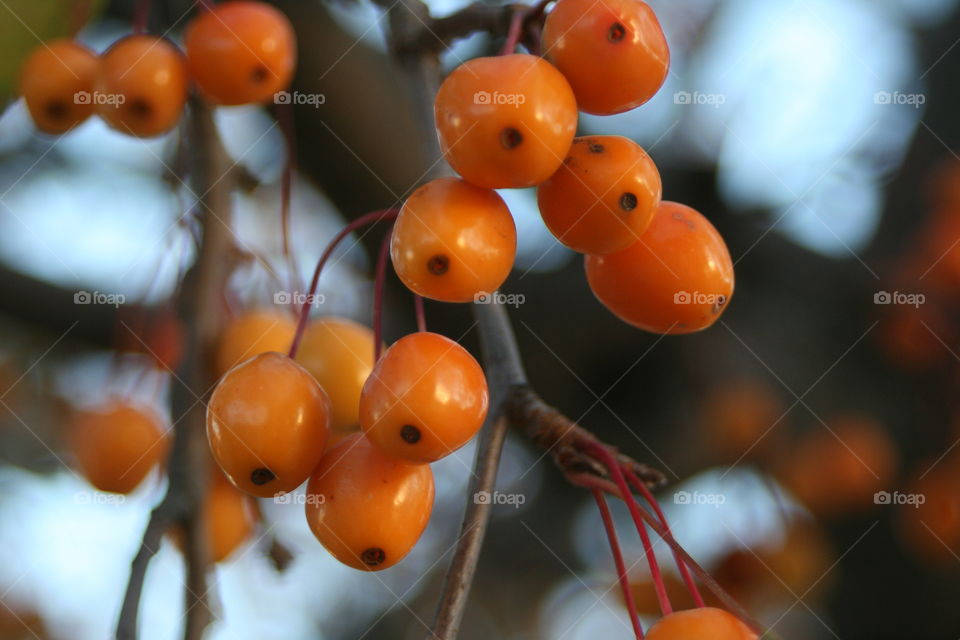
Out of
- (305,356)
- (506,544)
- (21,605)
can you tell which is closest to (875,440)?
(506,544)

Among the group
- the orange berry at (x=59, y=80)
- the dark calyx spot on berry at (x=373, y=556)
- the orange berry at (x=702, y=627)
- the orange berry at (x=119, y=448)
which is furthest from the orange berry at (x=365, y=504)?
the orange berry at (x=59, y=80)

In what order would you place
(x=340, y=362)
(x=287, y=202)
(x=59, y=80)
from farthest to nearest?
(x=287, y=202) < (x=59, y=80) < (x=340, y=362)

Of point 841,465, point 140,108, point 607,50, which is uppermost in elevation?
point 607,50

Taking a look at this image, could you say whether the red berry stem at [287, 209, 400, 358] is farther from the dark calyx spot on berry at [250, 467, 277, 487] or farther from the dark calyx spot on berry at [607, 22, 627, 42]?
the dark calyx spot on berry at [607, 22, 627, 42]

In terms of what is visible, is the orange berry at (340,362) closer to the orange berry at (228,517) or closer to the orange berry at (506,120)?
the orange berry at (228,517)

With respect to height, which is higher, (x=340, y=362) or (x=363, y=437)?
(x=363, y=437)

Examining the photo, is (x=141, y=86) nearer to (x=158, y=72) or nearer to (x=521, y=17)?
(x=158, y=72)

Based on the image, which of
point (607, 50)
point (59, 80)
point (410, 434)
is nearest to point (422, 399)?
point (410, 434)
